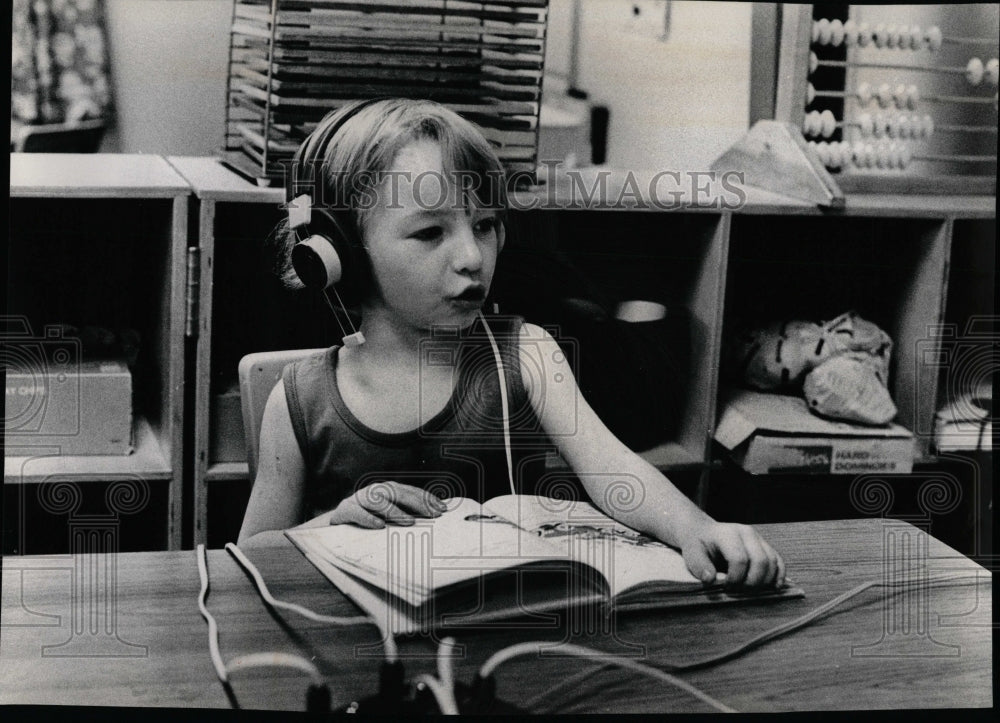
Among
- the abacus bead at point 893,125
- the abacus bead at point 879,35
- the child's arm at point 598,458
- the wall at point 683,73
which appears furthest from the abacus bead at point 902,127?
the child's arm at point 598,458

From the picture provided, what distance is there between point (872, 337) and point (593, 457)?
40cm

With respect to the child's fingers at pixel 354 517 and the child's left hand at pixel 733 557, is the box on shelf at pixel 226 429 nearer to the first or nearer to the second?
the child's fingers at pixel 354 517

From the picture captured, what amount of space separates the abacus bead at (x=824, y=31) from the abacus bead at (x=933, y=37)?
126mm

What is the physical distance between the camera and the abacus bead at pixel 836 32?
1405 mm

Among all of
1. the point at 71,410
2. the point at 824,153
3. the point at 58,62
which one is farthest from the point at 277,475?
the point at 824,153

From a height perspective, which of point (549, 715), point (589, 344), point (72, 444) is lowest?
point (549, 715)

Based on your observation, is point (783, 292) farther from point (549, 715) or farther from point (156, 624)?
point (156, 624)

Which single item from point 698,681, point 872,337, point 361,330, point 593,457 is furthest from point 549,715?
point 872,337

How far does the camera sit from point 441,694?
3.14 feet

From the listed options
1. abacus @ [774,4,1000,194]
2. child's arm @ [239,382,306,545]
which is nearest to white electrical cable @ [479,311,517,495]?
child's arm @ [239,382,306,545]

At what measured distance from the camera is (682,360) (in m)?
1.30

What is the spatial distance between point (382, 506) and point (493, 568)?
5.6 inches

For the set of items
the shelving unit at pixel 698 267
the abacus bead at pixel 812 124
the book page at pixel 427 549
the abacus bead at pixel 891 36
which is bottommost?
the book page at pixel 427 549

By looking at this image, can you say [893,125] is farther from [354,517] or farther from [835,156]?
[354,517]
